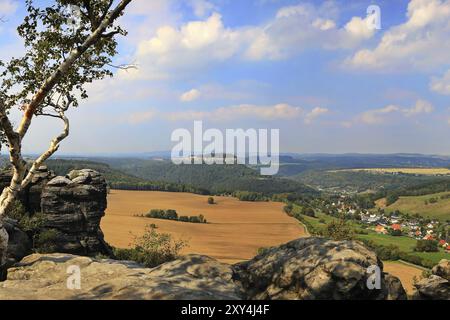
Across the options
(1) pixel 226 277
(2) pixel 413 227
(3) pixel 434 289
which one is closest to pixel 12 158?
(1) pixel 226 277

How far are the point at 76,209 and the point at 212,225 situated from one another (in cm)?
7212

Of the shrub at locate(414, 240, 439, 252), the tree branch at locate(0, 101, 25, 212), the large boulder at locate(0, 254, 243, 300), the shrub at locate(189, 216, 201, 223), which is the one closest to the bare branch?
the tree branch at locate(0, 101, 25, 212)

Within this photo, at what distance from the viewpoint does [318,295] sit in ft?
42.6

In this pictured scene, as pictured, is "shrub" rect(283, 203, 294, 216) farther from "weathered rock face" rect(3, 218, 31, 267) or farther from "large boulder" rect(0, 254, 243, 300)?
"large boulder" rect(0, 254, 243, 300)

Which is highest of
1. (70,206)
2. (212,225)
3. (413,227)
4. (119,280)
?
(119,280)

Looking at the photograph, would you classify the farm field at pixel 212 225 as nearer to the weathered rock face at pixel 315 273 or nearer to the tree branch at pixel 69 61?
the tree branch at pixel 69 61

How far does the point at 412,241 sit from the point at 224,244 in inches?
3208

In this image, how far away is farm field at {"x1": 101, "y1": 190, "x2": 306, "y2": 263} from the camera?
286ft

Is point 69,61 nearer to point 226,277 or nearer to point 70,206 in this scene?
point 226,277

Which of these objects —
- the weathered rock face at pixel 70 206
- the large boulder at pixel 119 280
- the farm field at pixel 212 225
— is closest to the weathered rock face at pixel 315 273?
the large boulder at pixel 119 280

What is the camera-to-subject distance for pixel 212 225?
114 meters

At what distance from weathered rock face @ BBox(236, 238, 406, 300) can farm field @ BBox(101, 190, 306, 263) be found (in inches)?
2326

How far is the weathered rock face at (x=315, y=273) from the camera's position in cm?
1305
